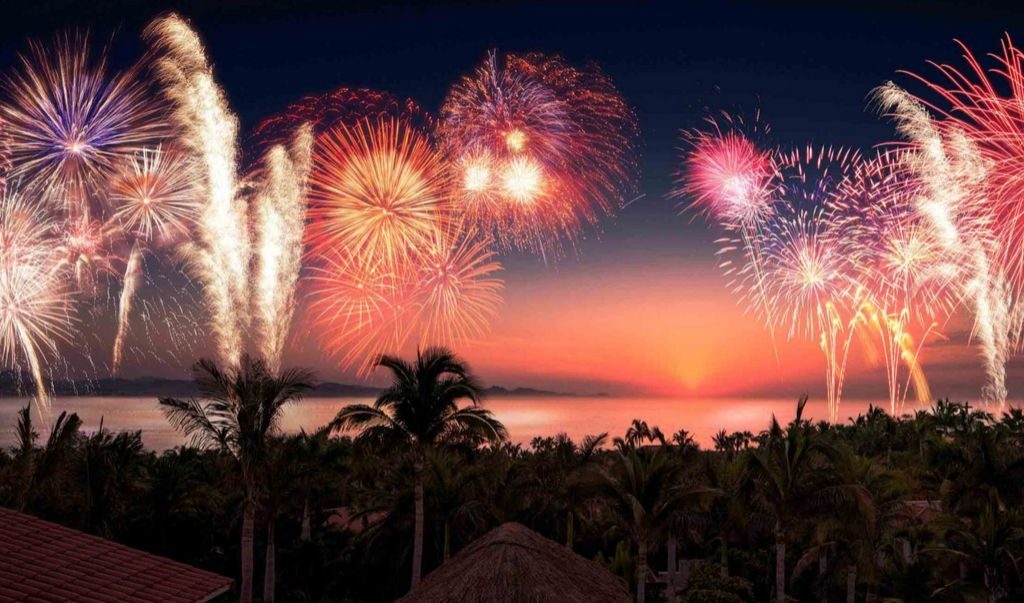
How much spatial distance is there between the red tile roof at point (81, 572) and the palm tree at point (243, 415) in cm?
866

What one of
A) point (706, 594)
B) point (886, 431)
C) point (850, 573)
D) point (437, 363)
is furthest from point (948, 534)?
point (886, 431)

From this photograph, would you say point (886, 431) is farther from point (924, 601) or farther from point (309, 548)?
point (309, 548)

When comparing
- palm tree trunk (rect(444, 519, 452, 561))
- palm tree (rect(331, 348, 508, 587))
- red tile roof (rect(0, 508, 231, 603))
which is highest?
palm tree (rect(331, 348, 508, 587))

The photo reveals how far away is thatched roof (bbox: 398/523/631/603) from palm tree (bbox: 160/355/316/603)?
738 centimetres

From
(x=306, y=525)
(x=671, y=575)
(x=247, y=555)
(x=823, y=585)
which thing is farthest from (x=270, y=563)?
(x=823, y=585)

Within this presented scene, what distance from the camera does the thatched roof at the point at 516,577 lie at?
2503cm

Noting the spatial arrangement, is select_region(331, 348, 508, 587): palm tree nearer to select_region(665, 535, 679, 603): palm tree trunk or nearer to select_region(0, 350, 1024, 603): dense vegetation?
select_region(0, 350, 1024, 603): dense vegetation

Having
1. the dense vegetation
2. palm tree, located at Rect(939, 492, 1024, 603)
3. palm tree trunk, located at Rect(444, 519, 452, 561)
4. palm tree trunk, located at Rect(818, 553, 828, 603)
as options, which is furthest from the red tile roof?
palm tree trunk, located at Rect(818, 553, 828, 603)

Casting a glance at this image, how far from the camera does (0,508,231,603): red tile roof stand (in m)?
17.2

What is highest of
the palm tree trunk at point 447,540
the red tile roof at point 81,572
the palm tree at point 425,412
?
the palm tree at point 425,412

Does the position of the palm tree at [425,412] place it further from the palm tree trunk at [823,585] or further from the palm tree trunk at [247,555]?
the palm tree trunk at [823,585]

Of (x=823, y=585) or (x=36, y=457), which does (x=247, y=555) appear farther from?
(x=823, y=585)

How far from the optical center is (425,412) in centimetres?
3425

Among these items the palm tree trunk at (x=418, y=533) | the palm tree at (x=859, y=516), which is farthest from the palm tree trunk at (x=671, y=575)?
the palm tree trunk at (x=418, y=533)
